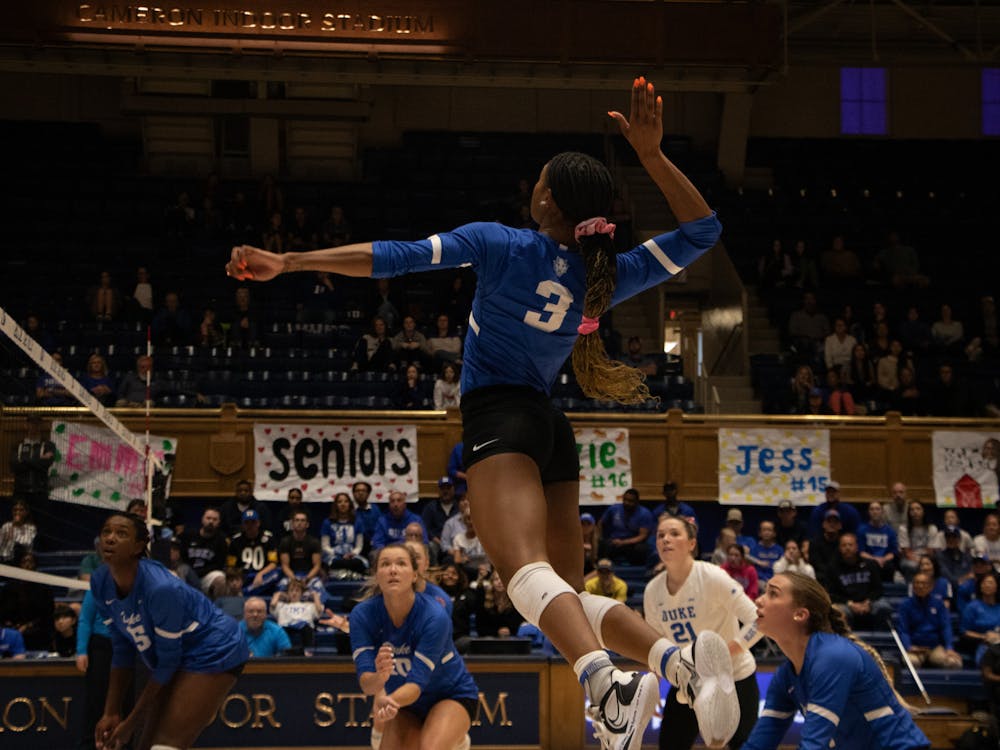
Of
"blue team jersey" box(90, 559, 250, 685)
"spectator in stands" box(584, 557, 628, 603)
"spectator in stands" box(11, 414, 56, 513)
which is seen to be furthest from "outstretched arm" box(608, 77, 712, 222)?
"spectator in stands" box(584, 557, 628, 603)

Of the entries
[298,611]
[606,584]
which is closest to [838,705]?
[606,584]

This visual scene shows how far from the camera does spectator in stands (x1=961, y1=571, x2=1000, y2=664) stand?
1266cm

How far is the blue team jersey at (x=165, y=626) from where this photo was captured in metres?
6.54

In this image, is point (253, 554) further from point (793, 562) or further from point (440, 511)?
point (793, 562)

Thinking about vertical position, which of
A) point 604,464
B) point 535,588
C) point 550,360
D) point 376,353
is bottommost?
point 604,464

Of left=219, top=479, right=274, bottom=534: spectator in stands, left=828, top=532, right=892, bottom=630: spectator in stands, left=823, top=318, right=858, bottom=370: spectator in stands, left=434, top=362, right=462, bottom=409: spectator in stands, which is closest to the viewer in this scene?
left=828, top=532, right=892, bottom=630: spectator in stands

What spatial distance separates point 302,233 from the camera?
65.4 ft

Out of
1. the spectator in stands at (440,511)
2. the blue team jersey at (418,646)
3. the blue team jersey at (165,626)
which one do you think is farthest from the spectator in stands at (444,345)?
the blue team jersey at (418,646)

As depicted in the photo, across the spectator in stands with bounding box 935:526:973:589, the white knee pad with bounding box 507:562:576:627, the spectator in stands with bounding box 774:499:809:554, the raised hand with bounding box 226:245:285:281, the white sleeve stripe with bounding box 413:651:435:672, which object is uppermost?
the raised hand with bounding box 226:245:285:281

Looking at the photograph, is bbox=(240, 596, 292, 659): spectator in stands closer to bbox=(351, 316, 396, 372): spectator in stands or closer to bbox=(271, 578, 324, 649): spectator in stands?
bbox=(271, 578, 324, 649): spectator in stands

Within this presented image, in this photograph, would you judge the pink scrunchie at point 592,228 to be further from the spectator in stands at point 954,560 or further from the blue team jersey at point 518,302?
the spectator in stands at point 954,560

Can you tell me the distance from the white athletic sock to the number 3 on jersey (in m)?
1.08

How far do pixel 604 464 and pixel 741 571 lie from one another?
333cm

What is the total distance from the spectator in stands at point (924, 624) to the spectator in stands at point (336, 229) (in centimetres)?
1029
